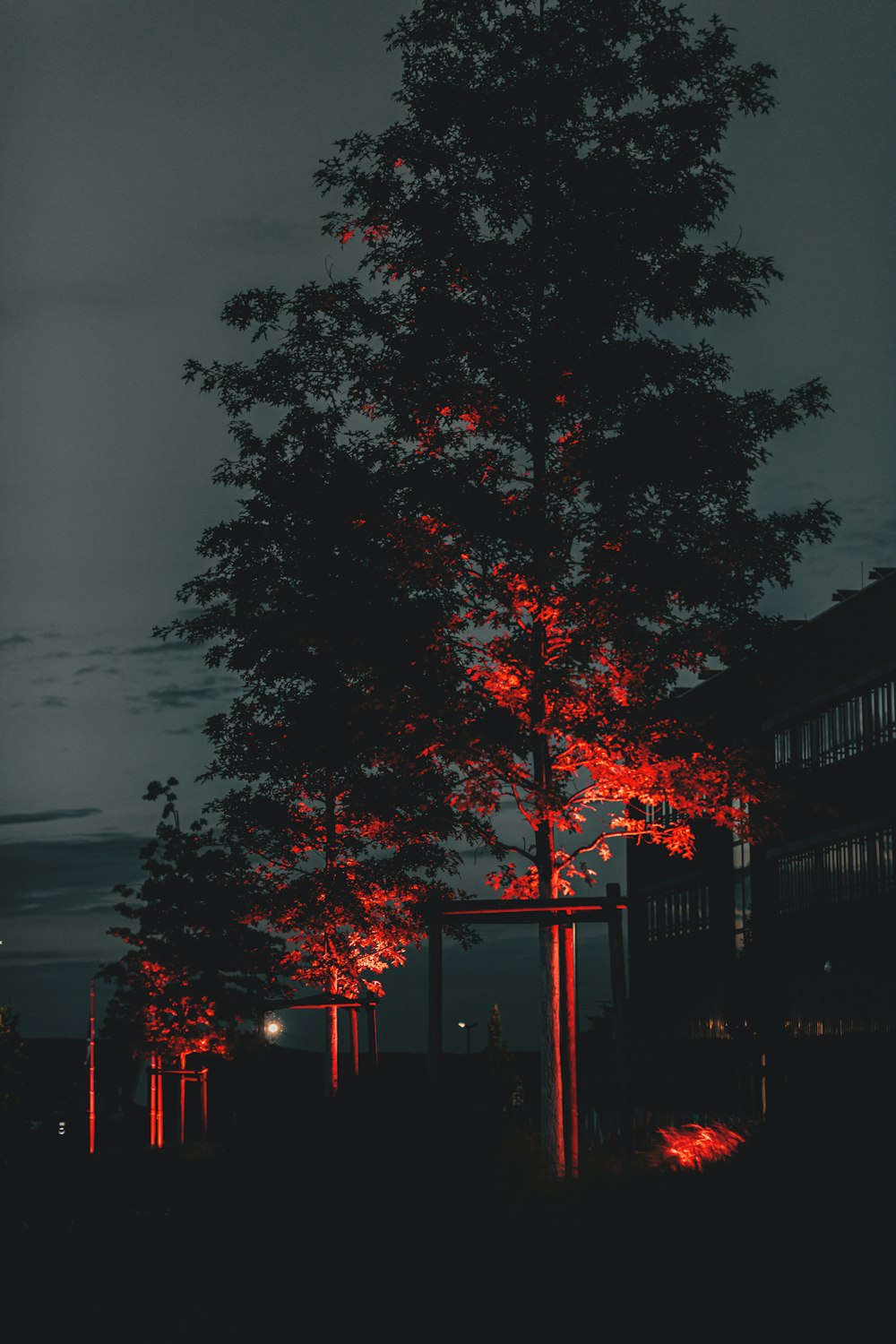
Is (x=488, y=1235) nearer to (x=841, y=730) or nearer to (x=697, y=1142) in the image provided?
(x=697, y=1142)

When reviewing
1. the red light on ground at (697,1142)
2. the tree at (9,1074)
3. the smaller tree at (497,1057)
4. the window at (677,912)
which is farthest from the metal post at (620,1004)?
the smaller tree at (497,1057)

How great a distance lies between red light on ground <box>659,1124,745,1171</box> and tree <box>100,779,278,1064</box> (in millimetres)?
23572

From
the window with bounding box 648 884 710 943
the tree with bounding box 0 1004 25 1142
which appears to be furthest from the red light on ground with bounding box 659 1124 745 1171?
the window with bounding box 648 884 710 943

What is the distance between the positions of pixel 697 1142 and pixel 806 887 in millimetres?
37296

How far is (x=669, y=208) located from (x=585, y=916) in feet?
30.9

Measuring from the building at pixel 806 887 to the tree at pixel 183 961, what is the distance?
13014 millimetres

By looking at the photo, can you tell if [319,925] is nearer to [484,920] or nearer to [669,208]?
[484,920]

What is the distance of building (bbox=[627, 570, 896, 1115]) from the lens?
44.8m

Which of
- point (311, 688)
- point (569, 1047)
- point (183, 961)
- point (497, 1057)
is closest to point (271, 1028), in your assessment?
point (183, 961)

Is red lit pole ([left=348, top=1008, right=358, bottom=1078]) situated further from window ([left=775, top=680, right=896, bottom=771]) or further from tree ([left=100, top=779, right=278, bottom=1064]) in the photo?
window ([left=775, top=680, right=896, bottom=771])

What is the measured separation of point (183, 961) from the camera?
1553 inches

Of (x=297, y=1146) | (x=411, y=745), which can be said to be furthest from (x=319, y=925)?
(x=297, y=1146)

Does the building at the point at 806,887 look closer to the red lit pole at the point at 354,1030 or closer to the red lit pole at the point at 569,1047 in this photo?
the red lit pole at the point at 354,1030

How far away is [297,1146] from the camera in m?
13.3
